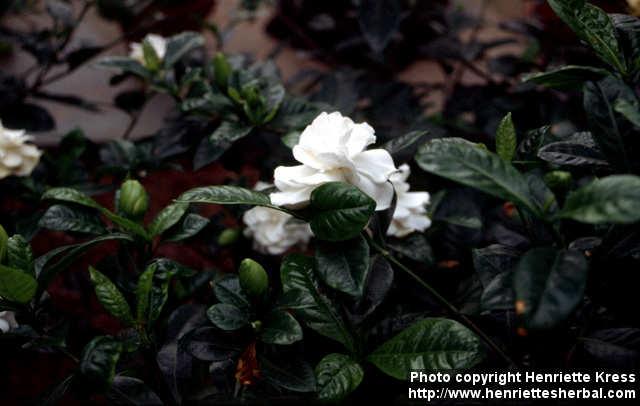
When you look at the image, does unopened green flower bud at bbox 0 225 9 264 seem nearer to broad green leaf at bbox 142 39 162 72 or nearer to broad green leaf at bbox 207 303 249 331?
broad green leaf at bbox 207 303 249 331

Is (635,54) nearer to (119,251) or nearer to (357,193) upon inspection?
(357,193)

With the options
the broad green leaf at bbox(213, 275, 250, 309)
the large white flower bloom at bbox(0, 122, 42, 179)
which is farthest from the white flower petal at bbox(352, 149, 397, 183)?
the large white flower bloom at bbox(0, 122, 42, 179)

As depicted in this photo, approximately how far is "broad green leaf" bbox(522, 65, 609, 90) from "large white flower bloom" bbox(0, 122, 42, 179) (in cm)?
92

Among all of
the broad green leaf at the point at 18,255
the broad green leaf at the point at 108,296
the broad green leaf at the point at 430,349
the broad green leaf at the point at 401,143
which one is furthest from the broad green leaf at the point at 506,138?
the broad green leaf at the point at 18,255

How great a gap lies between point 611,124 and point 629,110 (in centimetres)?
6

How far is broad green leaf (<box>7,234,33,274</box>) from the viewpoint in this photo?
0.68 m

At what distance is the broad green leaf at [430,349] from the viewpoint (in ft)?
1.98

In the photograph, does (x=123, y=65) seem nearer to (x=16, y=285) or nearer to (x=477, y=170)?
(x=16, y=285)

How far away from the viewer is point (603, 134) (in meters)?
0.58

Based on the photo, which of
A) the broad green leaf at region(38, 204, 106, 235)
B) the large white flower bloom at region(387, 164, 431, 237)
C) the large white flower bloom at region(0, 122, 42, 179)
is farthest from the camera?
the large white flower bloom at region(0, 122, 42, 179)

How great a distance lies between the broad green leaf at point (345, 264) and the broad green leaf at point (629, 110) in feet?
1.03

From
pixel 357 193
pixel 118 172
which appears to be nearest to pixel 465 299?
pixel 357 193

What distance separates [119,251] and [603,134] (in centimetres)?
72

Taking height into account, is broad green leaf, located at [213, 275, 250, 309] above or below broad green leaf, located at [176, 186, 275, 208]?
below
